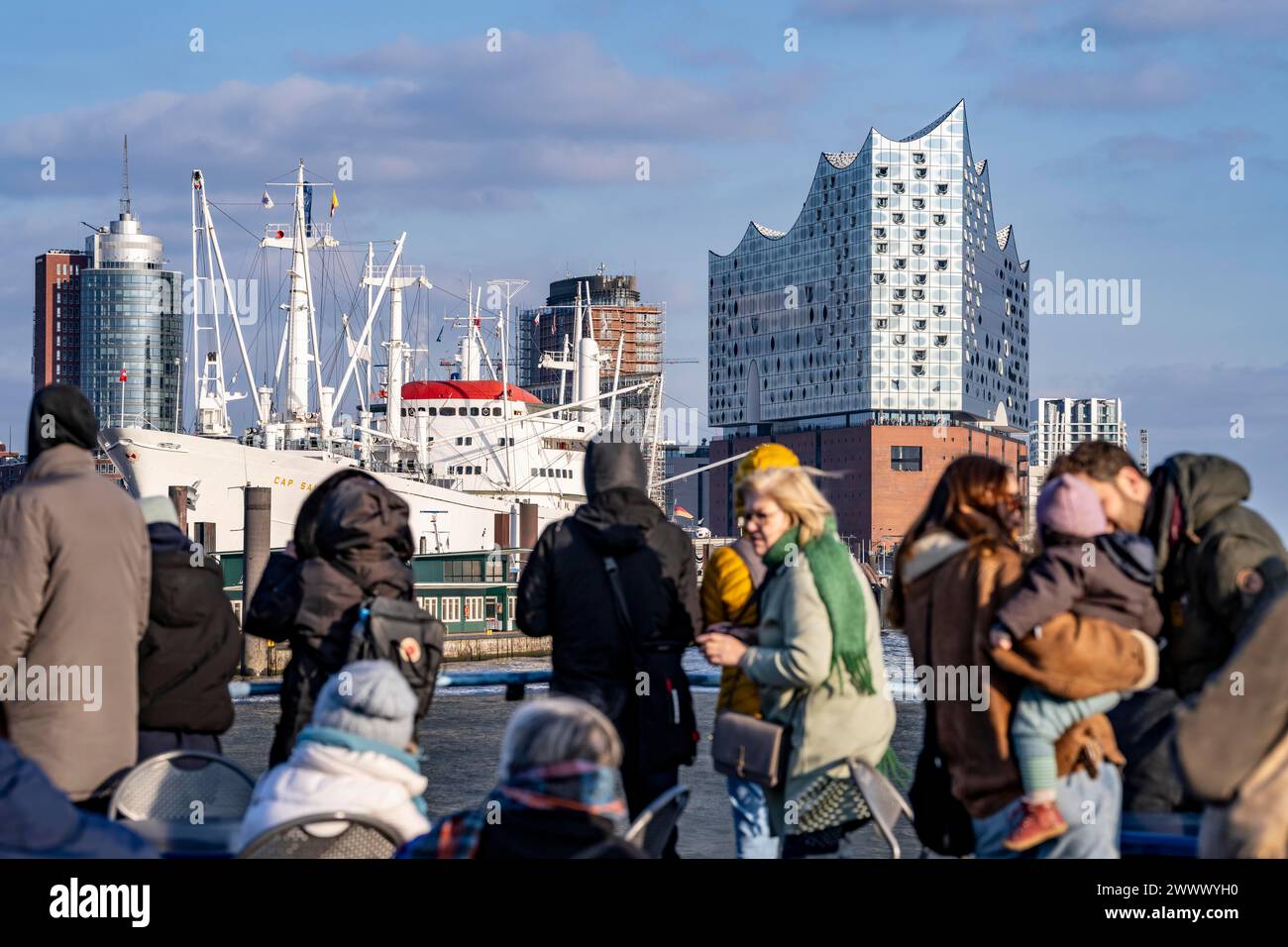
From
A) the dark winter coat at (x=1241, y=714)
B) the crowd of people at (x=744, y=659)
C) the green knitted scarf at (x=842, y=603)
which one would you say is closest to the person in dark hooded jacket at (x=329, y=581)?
the crowd of people at (x=744, y=659)

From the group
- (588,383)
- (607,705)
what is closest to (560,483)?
(588,383)

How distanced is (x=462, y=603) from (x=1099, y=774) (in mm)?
35934

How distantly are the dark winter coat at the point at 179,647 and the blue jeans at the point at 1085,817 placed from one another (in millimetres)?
2871

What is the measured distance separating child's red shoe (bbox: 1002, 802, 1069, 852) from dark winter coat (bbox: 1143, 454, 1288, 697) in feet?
3.15

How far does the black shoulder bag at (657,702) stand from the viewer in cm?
586

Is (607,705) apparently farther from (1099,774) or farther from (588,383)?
(588,383)

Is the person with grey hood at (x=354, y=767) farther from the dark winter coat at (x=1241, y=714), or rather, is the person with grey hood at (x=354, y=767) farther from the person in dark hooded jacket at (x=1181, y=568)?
the person in dark hooded jacket at (x=1181, y=568)

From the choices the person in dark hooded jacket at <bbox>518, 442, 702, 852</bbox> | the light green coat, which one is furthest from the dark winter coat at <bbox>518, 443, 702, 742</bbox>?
the light green coat

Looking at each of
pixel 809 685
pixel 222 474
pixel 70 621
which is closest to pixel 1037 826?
pixel 809 685

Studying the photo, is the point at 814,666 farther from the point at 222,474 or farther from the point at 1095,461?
the point at 222,474

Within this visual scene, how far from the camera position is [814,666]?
17.0ft

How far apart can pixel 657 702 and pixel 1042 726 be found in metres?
1.85

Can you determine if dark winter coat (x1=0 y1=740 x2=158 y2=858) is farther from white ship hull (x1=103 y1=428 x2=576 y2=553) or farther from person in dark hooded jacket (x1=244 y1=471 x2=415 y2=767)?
white ship hull (x1=103 y1=428 x2=576 y2=553)
